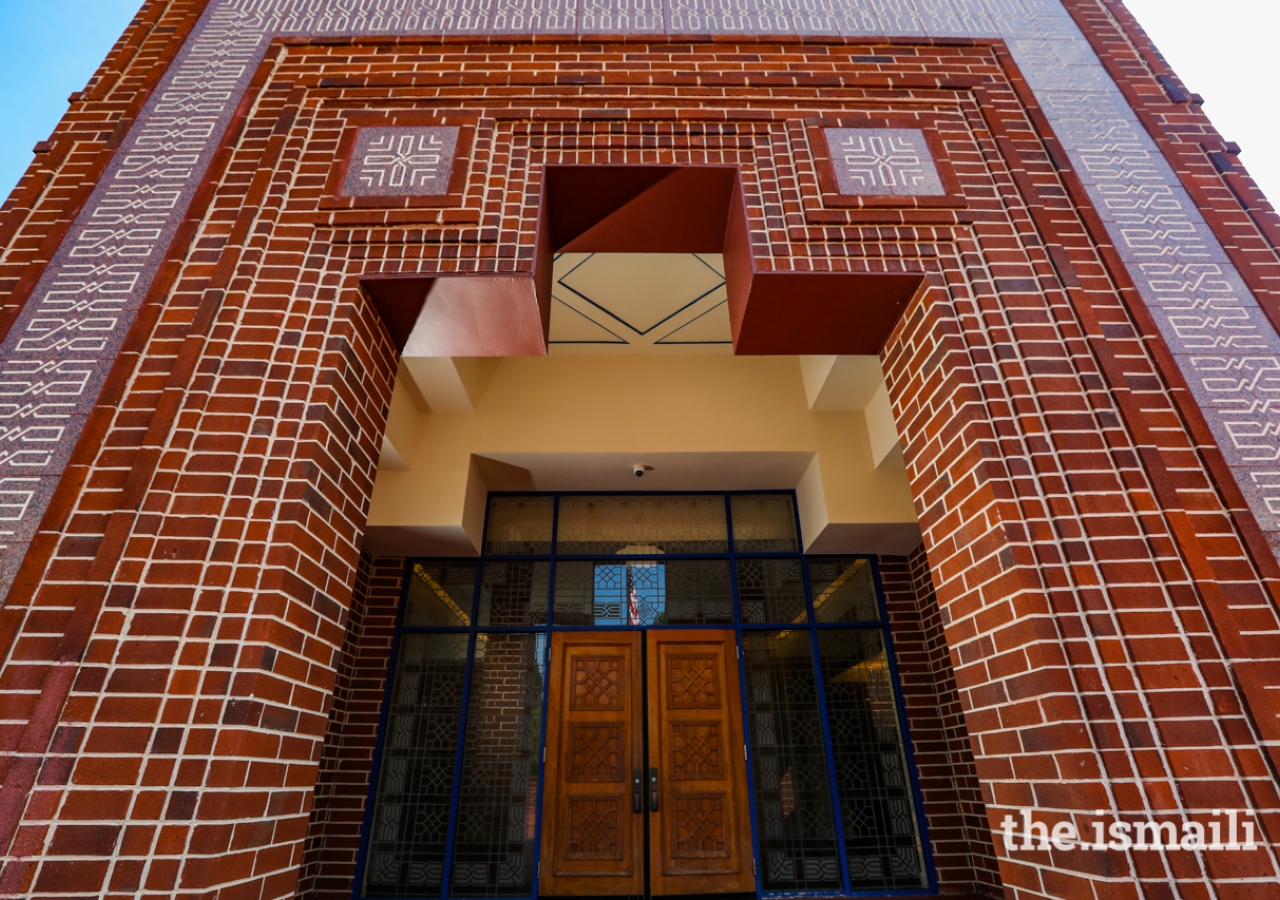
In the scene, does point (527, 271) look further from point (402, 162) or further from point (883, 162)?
point (883, 162)

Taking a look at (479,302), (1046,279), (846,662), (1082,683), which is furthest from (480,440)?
(1082,683)

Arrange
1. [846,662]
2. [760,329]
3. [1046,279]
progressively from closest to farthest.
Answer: [1046,279] → [760,329] → [846,662]

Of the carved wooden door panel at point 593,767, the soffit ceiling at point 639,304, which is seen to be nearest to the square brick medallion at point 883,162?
the soffit ceiling at point 639,304

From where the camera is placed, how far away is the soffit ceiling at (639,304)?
16.4 ft

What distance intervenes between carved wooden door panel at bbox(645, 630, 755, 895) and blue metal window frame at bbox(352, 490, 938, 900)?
3.5 inches

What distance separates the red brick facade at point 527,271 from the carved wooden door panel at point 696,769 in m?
3.02

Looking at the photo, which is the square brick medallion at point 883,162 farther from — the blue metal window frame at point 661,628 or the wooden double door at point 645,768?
the wooden double door at point 645,768

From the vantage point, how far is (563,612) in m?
5.72

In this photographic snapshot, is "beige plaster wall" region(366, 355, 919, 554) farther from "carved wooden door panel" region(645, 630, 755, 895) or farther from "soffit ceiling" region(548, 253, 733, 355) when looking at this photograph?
"carved wooden door panel" region(645, 630, 755, 895)

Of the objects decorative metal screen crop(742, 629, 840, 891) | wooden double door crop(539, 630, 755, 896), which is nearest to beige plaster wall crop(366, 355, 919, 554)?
decorative metal screen crop(742, 629, 840, 891)

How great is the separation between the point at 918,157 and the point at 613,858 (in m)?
4.92

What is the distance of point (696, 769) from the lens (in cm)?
514

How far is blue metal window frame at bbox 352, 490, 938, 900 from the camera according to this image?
4926 mm

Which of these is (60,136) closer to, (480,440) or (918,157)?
(480,440)
